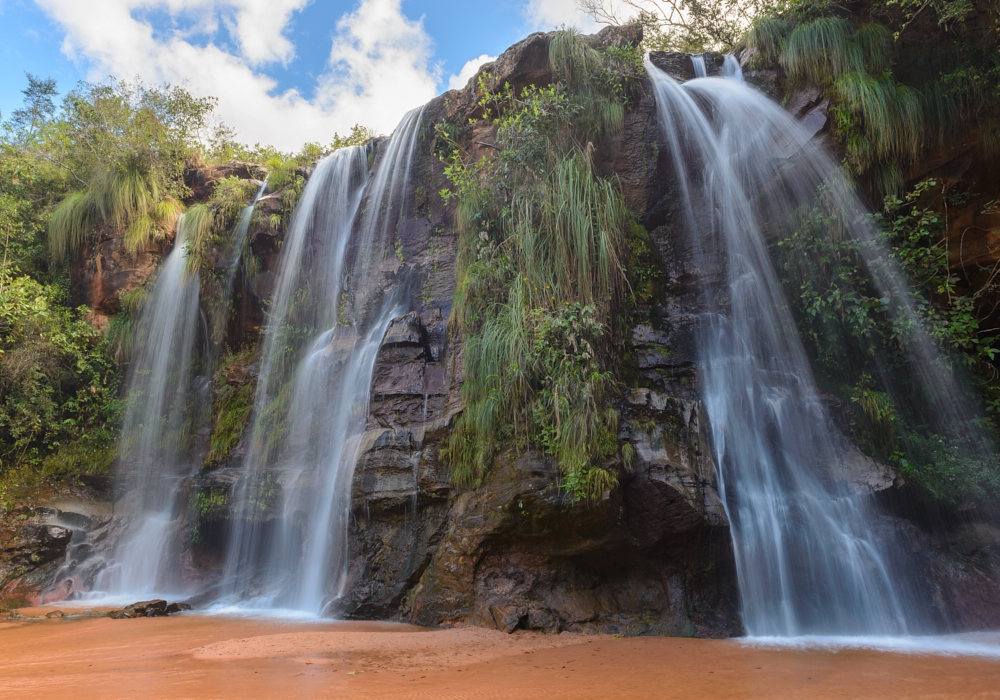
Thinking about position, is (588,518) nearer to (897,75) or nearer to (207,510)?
(207,510)

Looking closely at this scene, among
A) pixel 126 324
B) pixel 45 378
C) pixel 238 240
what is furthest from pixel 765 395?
pixel 45 378

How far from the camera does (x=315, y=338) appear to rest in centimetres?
1098

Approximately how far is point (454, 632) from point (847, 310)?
670cm

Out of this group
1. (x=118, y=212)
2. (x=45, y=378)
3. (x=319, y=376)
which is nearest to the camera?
(x=319, y=376)

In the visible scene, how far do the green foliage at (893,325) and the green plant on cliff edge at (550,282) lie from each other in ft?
9.18

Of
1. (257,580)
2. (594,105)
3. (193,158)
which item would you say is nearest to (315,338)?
(257,580)

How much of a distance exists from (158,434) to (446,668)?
9.43m

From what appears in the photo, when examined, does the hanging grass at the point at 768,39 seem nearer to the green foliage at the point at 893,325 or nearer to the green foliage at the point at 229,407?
the green foliage at the point at 893,325

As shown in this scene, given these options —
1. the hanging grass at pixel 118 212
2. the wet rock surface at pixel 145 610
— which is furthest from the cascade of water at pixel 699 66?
the wet rock surface at pixel 145 610

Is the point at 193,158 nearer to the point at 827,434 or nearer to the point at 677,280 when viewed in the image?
the point at 677,280

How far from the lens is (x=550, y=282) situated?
7.62m

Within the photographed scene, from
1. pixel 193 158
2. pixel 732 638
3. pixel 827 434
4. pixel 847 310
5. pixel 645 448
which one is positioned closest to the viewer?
pixel 732 638

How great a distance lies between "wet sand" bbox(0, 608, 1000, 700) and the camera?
3492 mm

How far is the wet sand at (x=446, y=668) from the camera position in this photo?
3.49 metres
